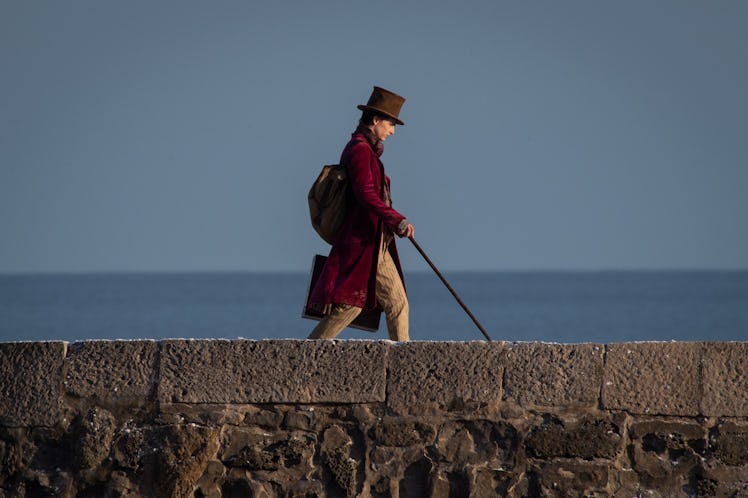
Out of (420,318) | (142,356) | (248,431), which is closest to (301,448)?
(248,431)

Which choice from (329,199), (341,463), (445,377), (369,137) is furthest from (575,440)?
(369,137)

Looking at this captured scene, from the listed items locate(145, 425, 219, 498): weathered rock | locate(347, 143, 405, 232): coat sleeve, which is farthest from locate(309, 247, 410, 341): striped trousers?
locate(145, 425, 219, 498): weathered rock

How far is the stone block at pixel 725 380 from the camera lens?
7.52 m

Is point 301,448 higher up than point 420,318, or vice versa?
point 420,318

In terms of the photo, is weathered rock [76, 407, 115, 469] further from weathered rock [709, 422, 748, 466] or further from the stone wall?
weathered rock [709, 422, 748, 466]

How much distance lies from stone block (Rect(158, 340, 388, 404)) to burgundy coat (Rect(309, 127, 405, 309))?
1.84ft

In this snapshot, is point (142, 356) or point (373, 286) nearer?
point (142, 356)

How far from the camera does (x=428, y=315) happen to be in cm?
7106

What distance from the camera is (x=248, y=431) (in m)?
7.53

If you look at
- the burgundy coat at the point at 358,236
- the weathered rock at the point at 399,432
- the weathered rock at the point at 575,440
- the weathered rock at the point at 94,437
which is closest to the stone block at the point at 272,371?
the weathered rock at the point at 399,432

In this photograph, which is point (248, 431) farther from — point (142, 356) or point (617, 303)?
point (617, 303)

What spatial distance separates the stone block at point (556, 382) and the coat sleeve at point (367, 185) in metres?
0.92

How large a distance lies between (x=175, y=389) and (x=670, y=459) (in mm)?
2141

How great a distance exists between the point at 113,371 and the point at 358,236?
1.35m
